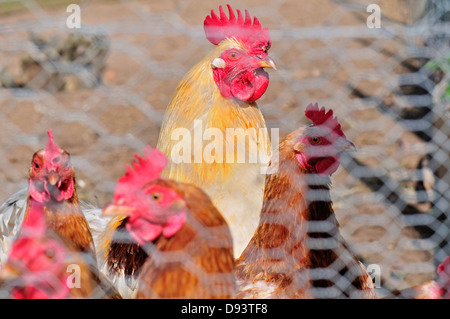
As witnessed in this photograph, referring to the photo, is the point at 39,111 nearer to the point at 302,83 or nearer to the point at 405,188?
the point at 302,83

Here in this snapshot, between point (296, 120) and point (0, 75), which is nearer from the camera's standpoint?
point (296, 120)

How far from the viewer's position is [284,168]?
1.65 m

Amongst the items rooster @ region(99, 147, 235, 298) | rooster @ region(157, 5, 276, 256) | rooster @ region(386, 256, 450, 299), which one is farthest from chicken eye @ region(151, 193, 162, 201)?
rooster @ region(386, 256, 450, 299)

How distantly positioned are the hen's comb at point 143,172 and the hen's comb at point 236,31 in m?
0.74

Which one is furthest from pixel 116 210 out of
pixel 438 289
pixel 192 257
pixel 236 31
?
pixel 438 289

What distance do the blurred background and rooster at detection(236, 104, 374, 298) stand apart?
387 millimetres

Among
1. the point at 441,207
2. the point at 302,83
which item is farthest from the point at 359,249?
the point at 302,83

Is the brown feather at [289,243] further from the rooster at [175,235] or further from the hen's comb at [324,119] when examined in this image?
the rooster at [175,235]

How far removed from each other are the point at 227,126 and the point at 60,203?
2.10ft

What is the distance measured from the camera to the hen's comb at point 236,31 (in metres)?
1.98

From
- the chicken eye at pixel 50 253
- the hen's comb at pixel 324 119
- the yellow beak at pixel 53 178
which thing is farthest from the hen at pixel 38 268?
the hen's comb at pixel 324 119

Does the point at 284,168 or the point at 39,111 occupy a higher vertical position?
the point at 39,111

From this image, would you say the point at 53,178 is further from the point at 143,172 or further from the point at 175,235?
the point at 175,235
